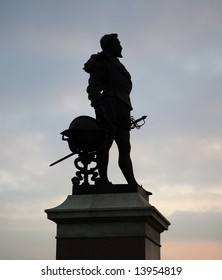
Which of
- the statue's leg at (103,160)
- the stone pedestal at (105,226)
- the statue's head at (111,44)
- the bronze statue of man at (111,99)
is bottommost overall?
the stone pedestal at (105,226)

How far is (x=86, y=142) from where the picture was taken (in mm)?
13320

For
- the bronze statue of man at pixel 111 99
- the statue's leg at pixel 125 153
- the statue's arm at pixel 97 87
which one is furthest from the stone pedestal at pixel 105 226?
the statue's arm at pixel 97 87

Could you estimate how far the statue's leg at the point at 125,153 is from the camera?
13.4 meters

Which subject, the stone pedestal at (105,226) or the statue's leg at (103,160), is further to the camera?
the statue's leg at (103,160)

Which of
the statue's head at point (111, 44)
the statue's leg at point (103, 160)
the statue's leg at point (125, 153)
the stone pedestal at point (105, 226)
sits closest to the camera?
the stone pedestal at point (105, 226)

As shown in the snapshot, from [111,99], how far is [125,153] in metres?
1.00

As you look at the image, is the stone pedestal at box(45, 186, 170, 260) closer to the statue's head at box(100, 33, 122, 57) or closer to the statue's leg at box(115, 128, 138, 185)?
the statue's leg at box(115, 128, 138, 185)

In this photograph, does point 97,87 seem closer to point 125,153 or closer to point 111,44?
point 111,44

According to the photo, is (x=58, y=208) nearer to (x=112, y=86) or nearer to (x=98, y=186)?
(x=98, y=186)

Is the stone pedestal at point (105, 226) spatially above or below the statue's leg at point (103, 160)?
below

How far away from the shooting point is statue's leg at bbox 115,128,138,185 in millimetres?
13398

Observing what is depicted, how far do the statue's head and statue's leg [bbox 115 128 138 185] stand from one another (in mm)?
1463

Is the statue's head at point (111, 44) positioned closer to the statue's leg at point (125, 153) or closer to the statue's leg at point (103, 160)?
the statue's leg at point (125, 153)

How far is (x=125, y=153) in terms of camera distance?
44.6 ft
